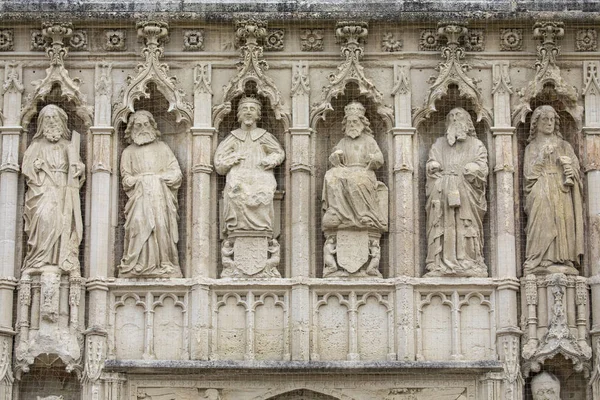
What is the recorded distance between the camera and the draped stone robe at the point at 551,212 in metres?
19.0

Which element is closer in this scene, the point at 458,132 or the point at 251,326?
the point at 251,326

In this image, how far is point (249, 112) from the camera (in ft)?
63.8

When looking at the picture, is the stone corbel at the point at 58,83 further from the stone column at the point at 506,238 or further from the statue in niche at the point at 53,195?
the stone column at the point at 506,238

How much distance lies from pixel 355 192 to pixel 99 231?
289cm

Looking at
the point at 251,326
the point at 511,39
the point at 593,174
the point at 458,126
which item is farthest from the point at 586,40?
the point at 251,326

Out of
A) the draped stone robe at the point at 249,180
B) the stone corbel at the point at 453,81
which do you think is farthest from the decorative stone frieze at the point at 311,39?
the stone corbel at the point at 453,81

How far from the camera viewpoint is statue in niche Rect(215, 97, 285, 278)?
1905 cm

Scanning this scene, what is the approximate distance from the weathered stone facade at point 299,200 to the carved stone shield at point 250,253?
0.02 meters

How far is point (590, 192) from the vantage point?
19.2m

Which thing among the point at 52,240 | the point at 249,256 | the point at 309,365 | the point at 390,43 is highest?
the point at 390,43

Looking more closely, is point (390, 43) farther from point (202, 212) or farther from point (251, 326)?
point (251, 326)

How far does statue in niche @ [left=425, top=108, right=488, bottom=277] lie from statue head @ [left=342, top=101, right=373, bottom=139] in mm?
815

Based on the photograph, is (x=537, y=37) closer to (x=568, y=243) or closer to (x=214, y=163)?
(x=568, y=243)

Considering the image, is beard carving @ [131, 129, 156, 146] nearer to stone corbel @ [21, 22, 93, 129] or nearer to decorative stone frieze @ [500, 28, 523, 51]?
stone corbel @ [21, 22, 93, 129]
